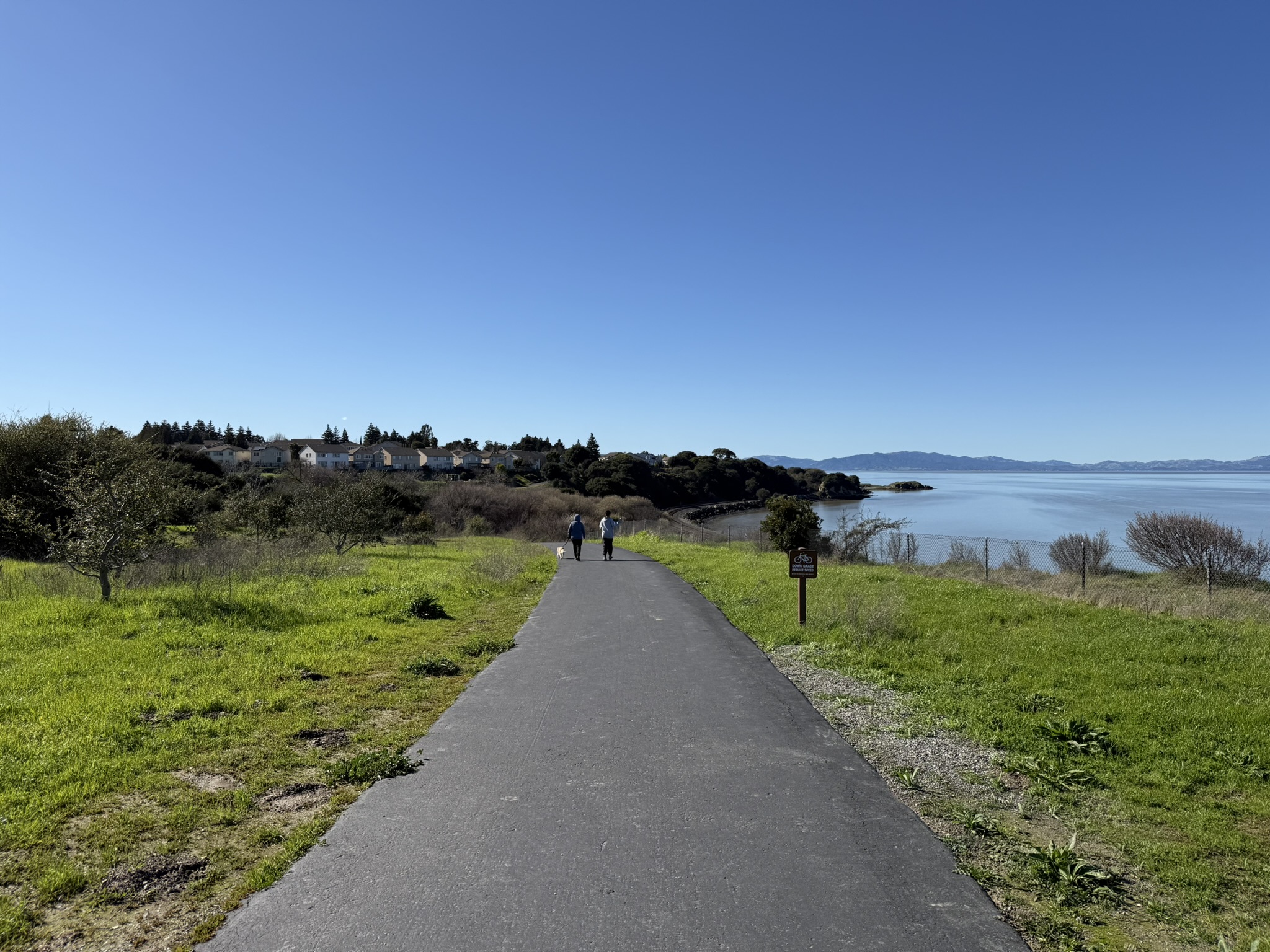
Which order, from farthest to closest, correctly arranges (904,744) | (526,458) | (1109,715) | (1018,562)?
(526,458) → (1018,562) → (1109,715) → (904,744)

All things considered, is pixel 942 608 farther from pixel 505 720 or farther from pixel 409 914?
pixel 409 914

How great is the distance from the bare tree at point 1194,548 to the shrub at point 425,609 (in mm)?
22430

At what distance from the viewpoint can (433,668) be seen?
8680 millimetres

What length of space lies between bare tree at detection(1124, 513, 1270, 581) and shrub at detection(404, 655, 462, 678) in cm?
2332

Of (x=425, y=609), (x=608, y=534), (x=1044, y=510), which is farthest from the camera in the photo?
(x=1044, y=510)

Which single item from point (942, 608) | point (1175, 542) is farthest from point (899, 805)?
point (1175, 542)

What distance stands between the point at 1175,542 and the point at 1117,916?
28.6 m

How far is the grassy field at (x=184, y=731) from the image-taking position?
3.76m

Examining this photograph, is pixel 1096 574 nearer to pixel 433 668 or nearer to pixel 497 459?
pixel 433 668

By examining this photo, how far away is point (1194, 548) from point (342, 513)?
28810 mm

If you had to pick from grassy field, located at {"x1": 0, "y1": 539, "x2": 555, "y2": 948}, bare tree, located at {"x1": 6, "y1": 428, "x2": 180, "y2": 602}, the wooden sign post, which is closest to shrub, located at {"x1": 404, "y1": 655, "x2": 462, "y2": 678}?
grassy field, located at {"x1": 0, "y1": 539, "x2": 555, "y2": 948}

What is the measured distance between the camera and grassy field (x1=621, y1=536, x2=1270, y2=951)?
12.3 feet

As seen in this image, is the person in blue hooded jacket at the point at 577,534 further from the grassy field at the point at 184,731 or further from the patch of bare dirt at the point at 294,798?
the patch of bare dirt at the point at 294,798

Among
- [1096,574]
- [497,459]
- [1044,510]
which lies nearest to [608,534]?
[1096,574]
